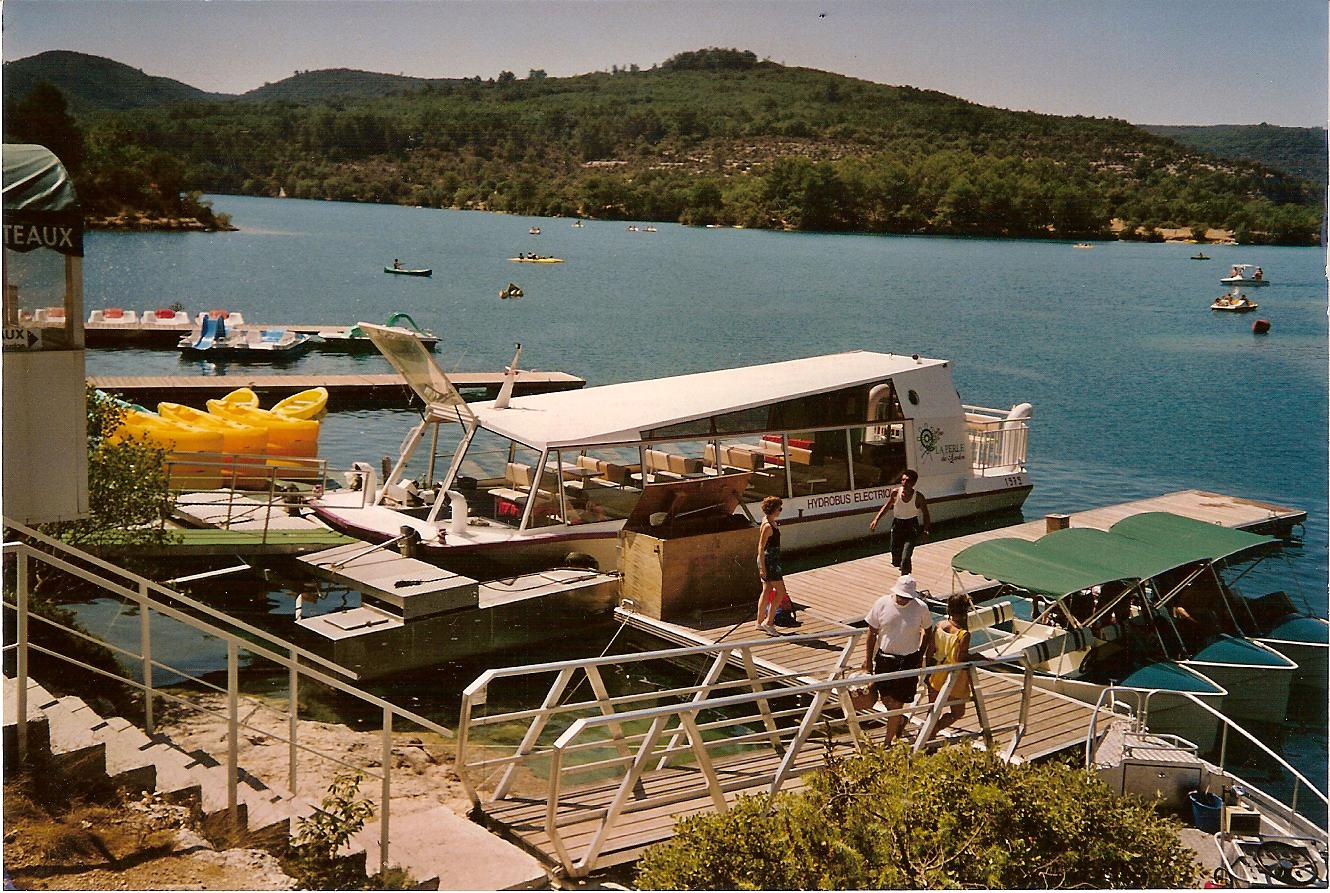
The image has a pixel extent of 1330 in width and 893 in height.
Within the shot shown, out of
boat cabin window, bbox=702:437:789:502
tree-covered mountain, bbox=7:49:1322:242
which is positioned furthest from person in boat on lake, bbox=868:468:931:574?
tree-covered mountain, bbox=7:49:1322:242

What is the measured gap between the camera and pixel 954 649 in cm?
1029

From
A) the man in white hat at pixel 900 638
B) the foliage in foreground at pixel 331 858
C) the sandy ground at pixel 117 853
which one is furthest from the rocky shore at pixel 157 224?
the foliage in foreground at pixel 331 858

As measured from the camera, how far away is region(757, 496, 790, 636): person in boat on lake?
1384cm

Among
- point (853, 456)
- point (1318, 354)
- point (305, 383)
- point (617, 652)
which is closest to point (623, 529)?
point (617, 652)

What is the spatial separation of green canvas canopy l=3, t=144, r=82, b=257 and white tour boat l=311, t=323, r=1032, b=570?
24.7 ft

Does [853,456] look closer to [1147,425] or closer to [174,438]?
[174,438]

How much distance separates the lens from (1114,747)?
1138cm

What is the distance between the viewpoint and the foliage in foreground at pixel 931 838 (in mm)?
6398

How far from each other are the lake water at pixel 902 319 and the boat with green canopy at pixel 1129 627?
1256 mm

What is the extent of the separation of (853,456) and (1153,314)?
68.6 metres

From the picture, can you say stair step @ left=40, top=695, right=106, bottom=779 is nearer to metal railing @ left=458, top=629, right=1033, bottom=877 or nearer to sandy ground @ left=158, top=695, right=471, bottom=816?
sandy ground @ left=158, top=695, right=471, bottom=816

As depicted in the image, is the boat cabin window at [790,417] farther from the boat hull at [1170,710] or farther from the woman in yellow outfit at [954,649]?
the woman in yellow outfit at [954,649]

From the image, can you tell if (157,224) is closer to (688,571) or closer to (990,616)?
(688,571)

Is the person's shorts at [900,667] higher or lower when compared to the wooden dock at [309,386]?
higher
